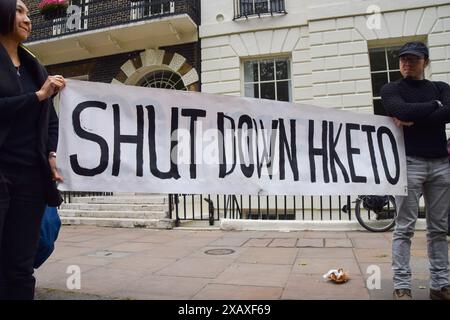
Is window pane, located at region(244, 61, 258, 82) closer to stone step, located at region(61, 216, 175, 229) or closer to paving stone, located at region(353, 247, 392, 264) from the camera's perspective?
stone step, located at region(61, 216, 175, 229)

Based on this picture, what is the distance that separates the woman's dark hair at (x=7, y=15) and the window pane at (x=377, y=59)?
31.6 feet

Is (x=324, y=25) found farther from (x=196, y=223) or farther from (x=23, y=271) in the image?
(x=23, y=271)

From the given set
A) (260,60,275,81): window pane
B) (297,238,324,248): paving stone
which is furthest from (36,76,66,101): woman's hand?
(260,60,275,81): window pane

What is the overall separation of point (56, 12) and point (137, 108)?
11787 mm

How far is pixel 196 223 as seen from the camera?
8.85 m

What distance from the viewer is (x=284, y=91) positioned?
1093 cm

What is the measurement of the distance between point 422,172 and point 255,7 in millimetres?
9222

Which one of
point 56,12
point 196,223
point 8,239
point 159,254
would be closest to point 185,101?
point 8,239

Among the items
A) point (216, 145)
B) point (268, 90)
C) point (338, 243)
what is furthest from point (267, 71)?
point (216, 145)

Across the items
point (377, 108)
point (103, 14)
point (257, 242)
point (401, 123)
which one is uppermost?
point (103, 14)

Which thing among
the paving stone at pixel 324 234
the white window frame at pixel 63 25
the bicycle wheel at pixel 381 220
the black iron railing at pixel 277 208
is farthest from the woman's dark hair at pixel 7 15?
the white window frame at pixel 63 25

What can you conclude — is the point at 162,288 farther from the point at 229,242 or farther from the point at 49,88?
the point at 229,242

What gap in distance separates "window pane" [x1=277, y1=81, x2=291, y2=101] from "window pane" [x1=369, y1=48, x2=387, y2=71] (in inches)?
86.3

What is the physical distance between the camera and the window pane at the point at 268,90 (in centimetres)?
1102
